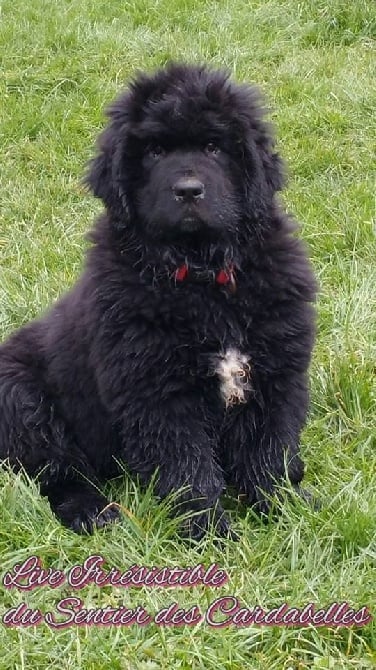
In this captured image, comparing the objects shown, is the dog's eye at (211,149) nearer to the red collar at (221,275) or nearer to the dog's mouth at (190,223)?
the dog's mouth at (190,223)

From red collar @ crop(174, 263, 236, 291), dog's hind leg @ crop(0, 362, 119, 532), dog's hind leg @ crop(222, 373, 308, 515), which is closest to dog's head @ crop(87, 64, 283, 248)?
red collar @ crop(174, 263, 236, 291)

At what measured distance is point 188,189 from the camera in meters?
3.12

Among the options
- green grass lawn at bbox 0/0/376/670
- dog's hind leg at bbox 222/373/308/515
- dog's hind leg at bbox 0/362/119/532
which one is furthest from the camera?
dog's hind leg at bbox 0/362/119/532

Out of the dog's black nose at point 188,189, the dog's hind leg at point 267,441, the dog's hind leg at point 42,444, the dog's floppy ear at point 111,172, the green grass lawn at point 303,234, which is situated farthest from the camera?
the dog's hind leg at point 42,444

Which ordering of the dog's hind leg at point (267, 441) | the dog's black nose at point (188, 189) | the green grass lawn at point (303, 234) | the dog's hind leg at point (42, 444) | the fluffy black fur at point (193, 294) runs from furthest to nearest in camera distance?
the dog's hind leg at point (42, 444) < the dog's hind leg at point (267, 441) < the fluffy black fur at point (193, 294) < the dog's black nose at point (188, 189) < the green grass lawn at point (303, 234)

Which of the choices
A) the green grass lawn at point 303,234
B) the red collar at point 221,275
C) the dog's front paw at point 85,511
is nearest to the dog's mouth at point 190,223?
the red collar at point 221,275

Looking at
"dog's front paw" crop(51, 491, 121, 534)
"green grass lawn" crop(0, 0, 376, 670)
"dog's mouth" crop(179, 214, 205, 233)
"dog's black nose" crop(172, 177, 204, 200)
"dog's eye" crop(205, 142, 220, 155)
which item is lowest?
"dog's front paw" crop(51, 491, 121, 534)

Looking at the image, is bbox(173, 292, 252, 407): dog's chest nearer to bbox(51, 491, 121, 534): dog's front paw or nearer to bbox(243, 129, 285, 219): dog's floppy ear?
bbox(243, 129, 285, 219): dog's floppy ear

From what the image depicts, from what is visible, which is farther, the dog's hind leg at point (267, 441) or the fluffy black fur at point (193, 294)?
the dog's hind leg at point (267, 441)

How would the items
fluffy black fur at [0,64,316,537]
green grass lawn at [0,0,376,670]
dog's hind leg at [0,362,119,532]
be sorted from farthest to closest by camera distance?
dog's hind leg at [0,362,119,532] → fluffy black fur at [0,64,316,537] → green grass lawn at [0,0,376,670]

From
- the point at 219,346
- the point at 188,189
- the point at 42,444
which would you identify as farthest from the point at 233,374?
the point at 42,444

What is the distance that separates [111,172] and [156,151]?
192mm

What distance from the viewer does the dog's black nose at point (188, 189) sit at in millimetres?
3123

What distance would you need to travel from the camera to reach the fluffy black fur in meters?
3.24
